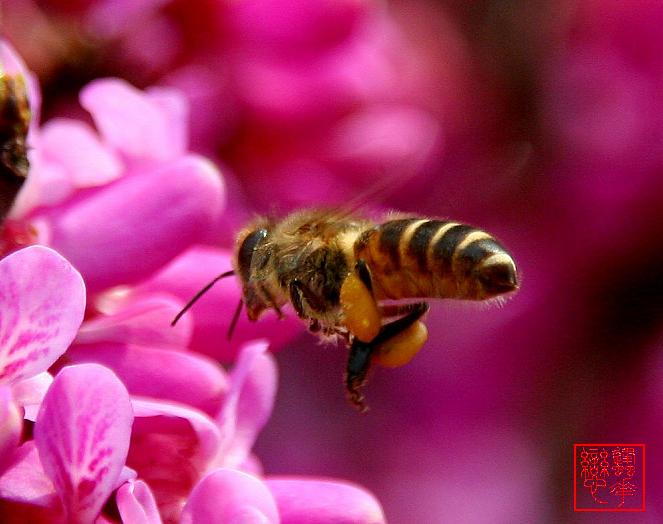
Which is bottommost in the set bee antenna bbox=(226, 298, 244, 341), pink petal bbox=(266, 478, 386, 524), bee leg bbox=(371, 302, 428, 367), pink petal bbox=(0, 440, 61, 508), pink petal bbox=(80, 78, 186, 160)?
pink petal bbox=(266, 478, 386, 524)

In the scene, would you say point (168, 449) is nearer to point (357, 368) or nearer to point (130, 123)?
point (357, 368)

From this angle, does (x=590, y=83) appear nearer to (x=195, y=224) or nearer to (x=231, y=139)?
(x=231, y=139)

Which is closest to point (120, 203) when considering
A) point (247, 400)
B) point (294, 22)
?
point (247, 400)

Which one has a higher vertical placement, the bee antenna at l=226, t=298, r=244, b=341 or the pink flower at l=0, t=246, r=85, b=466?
the pink flower at l=0, t=246, r=85, b=466

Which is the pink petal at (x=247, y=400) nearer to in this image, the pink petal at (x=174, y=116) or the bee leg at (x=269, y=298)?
the bee leg at (x=269, y=298)

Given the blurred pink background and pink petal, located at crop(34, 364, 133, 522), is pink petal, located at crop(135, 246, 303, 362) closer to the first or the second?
pink petal, located at crop(34, 364, 133, 522)

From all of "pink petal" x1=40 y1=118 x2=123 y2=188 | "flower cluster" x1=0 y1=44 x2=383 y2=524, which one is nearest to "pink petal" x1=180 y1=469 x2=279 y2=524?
"flower cluster" x1=0 y1=44 x2=383 y2=524
